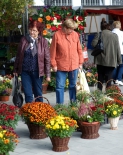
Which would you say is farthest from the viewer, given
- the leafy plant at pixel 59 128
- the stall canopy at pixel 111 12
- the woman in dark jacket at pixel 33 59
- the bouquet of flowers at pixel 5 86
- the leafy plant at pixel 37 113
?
the stall canopy at pixel 111 12

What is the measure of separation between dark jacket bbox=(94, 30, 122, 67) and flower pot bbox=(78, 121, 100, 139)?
10.6 ft

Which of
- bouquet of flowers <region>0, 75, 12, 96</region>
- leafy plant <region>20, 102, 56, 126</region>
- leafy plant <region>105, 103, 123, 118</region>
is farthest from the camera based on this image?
bouquet of flowers <region>0, 75, 12, 96</region>

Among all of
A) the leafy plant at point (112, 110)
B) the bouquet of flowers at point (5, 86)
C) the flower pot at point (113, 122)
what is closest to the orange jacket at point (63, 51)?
the leafy plant at point (112, 110)

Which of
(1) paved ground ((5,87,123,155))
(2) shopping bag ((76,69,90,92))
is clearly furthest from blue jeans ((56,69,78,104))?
(1) paved ground ((5,87,123,155))

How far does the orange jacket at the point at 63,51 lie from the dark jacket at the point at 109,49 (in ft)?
5.55

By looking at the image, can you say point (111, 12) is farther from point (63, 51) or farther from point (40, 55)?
point (40, 55)

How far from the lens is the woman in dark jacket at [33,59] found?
23.7 feet

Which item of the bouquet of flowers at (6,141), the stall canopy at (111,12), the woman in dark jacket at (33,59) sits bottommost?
the bouquet of flowers at (6,141)

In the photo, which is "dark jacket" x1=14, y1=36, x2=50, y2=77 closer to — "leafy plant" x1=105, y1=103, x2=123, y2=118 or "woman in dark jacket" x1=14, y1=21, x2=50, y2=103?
"woman in dark jacket" x1=14, y1=21, x2=50, y2=103

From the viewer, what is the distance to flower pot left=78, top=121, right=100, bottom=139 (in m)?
6.26

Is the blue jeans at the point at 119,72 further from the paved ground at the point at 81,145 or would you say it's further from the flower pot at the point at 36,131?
the flower pot at the point at 36,131

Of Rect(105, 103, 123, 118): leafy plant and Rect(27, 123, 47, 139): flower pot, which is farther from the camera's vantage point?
Rect(105, 103, 123, 118): leafy plant

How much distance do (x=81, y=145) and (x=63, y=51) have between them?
220 centimetres

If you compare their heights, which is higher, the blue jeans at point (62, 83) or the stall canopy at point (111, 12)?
the stall canopy at point (111, 12)
